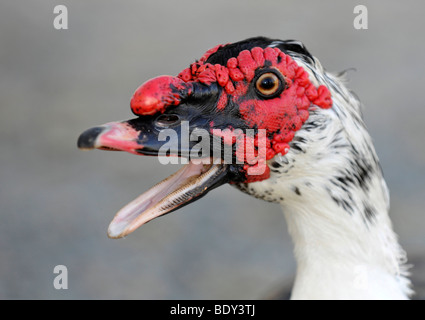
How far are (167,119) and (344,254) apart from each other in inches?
39.7

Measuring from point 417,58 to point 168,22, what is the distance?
3.50 metres

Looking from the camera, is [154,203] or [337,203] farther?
[337,203]

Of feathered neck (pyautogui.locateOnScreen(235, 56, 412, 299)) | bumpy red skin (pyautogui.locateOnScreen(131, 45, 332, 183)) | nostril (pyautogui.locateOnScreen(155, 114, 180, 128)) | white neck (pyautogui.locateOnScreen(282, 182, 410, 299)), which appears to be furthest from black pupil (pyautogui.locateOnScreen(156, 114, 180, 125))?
white neck (pyautogui.locateOnScreen(282, 182, 410, 299))

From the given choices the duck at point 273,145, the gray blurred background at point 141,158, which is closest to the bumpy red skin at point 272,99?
the duck at point 273,145

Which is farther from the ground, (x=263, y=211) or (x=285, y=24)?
(x=285, y=24)

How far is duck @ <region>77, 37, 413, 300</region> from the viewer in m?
1.98

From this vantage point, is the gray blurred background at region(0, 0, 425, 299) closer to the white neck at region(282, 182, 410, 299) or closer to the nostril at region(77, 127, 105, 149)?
the white neck at region(282, 182, 410, 299)

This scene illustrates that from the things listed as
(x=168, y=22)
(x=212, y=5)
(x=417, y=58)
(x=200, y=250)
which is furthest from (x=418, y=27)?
(x=200, y=250)

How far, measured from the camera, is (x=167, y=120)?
199 cm

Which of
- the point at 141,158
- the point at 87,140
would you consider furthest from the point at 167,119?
the point at 141,158

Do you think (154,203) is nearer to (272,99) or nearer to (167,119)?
(167,119)

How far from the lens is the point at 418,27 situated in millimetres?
7520
